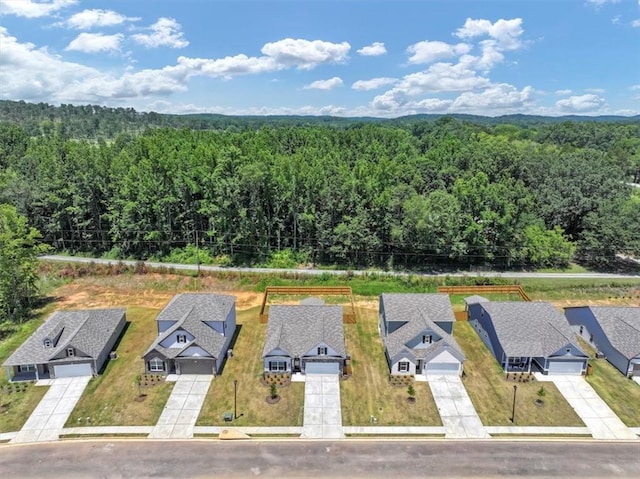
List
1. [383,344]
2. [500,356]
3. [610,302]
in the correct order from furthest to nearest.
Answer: [610,302]
[383,344]
[500,356]

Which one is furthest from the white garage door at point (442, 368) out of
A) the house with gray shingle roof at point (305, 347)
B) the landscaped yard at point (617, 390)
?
the landscaped yard at point (617, 390)

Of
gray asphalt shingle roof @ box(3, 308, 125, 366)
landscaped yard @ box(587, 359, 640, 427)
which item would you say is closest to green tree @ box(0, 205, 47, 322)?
gray asphalt shingle roof @ box(3, 308, 125, 366)

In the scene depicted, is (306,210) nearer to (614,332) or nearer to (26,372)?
(26,372)

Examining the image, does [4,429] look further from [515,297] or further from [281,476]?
[515,297]

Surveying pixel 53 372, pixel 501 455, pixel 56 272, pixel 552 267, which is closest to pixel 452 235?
pixel 552 267

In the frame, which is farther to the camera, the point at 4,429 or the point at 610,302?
the point at 610,302

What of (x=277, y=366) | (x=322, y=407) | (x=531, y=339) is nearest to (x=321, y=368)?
(x=277, y=366)

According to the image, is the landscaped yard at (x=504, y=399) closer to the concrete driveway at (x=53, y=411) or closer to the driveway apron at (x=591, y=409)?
the driveway apron at (x=591, y=409)
